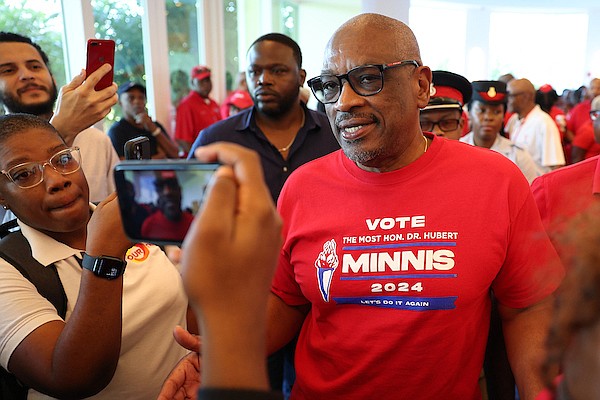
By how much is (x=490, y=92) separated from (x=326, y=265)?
2.36m

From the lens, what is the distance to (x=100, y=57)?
1.89 metres

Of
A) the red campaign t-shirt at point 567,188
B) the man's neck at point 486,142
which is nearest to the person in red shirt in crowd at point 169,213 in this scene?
the red campaign t-shirt at point 567,188

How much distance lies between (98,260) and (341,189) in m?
0.63

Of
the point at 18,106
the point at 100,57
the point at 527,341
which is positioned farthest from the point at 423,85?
the point at 18,106

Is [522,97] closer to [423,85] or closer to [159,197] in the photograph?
[423,85]

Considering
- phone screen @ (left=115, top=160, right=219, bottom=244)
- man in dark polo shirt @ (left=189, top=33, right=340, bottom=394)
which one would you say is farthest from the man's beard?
phone screen @ (left=115, top=160, right=219, bottom=244)

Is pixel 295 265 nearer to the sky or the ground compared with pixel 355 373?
nearer to the sky

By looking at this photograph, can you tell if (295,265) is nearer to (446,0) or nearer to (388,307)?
(388,307)

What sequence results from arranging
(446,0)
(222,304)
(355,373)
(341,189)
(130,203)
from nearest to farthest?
1. (222,304)
2. (130,203)
3. (355,373)
4. (341,189)
5. (446,0)

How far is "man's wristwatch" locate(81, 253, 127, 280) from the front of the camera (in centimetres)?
113

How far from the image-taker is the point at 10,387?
4.16 ft

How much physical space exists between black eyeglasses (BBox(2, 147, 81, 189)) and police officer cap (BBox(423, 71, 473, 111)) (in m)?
1.50

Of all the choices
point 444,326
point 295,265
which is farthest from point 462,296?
point 295,265

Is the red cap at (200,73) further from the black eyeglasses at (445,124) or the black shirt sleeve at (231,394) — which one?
the black shirt sleeve at (231,394)
